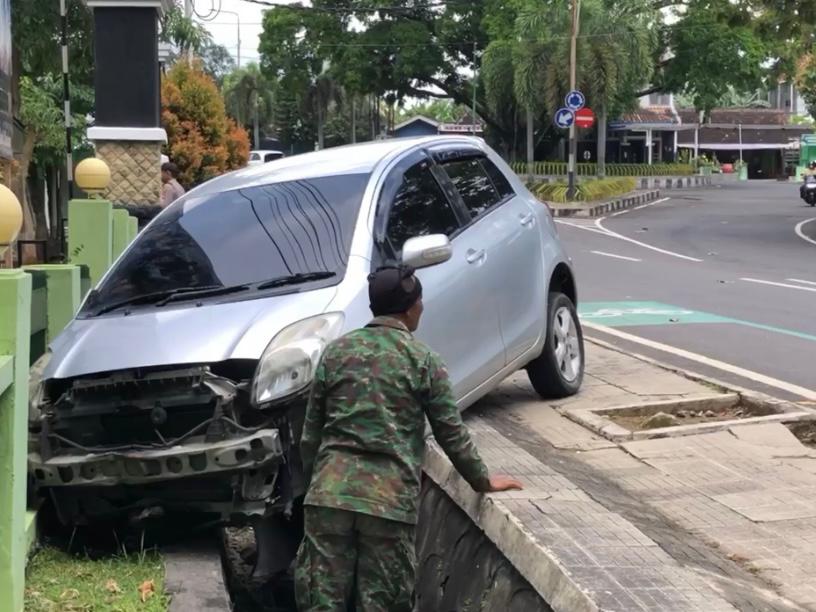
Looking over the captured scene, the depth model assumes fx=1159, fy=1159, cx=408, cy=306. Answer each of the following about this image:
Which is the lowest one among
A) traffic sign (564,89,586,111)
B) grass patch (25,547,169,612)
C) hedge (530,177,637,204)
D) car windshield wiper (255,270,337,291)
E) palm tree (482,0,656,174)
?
grass patch (25,547,169,612)

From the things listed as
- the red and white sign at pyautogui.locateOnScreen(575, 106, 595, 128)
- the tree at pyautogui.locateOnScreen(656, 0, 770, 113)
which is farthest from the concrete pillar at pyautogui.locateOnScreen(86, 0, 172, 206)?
the tree at pyautogui.locateOnScreen(656, 0, 770, 113)

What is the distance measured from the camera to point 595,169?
162 feet

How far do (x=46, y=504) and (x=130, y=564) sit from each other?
56 cm

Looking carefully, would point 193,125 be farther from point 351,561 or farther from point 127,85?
point 351,561

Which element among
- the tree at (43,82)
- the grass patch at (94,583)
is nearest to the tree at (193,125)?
the tree at (43,82)

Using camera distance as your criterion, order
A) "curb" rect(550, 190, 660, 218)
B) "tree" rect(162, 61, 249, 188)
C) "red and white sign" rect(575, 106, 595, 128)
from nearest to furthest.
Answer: "tree" rect(162, 61, 249, 188) → "curb" rect(550, 190, 660, 218) → "red and white sign" rect(575, 106, 595, 128)

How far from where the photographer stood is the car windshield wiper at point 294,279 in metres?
5.44

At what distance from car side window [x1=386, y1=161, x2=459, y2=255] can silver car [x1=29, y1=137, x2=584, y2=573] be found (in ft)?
0.04

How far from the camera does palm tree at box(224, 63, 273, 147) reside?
A: 77.7 metres

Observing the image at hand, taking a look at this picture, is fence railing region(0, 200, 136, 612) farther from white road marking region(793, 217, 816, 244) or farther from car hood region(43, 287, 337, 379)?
white road marking region(793, 217, 816, 244)

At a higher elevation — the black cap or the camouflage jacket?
the black cap

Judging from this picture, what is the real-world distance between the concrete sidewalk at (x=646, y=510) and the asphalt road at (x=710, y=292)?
210cm

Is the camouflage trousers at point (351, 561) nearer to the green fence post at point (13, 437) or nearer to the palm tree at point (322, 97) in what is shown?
the green fence post at point (13, 437)

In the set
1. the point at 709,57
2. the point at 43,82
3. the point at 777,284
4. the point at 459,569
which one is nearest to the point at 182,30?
the point at 43,82
